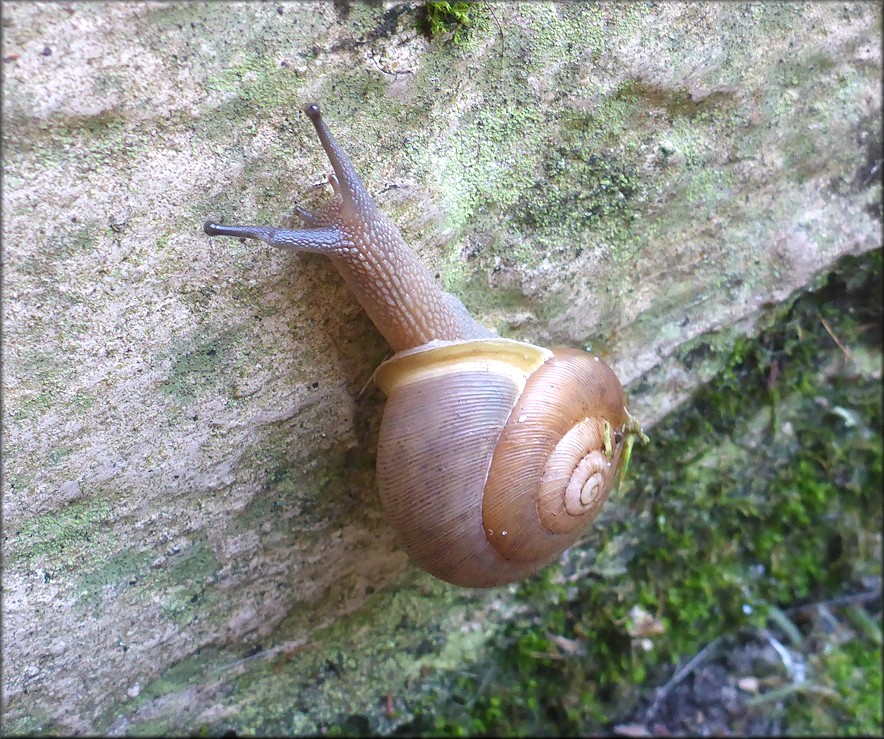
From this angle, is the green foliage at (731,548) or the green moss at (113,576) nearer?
the green moss at (113,576)

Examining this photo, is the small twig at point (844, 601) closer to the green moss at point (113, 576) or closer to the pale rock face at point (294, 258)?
the pale rock face at point (294, 258)

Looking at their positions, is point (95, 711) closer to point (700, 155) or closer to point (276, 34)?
point (276, 34)

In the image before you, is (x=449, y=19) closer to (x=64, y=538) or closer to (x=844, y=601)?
(x=64, y=538)

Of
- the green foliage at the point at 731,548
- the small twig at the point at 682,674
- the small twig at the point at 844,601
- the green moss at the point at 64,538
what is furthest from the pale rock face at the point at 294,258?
the small twig at the point at 844,601

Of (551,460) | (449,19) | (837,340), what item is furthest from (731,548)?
(449,19)

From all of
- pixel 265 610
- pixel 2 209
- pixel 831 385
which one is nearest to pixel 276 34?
pixel 2 209

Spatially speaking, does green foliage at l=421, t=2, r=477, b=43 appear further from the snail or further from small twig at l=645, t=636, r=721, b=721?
small twig at l=645, t=636, r=721, b=721
